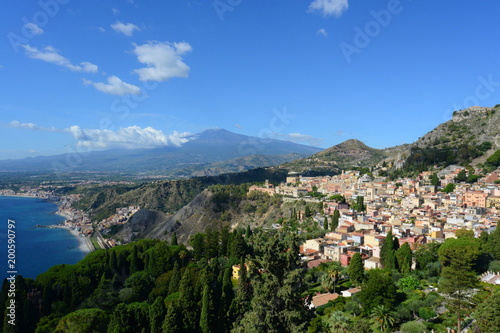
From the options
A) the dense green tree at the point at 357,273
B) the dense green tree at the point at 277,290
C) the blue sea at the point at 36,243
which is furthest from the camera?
the blue sea at the point at 36,243

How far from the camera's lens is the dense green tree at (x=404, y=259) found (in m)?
20.3

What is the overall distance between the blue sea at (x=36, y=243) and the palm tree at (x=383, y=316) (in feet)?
111

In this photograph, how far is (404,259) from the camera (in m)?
20.5

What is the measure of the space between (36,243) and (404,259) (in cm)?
4994

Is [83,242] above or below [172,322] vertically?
below

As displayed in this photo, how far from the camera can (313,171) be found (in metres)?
84.2

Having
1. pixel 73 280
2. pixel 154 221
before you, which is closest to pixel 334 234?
pixel 73 280

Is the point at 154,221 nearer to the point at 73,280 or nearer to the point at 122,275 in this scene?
the point at 122,275

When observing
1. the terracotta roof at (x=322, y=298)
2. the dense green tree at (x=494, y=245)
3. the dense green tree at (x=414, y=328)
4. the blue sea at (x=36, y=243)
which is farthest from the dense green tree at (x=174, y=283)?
the blue sea at (x=36, y=243)

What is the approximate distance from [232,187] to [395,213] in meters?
29.0

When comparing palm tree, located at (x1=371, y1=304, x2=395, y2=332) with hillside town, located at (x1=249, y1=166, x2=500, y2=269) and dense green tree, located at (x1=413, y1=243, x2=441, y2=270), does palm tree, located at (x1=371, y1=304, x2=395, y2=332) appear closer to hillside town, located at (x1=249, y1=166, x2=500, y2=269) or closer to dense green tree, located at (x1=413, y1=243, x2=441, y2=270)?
dense green tree, located at (x1=413, y1=243, x2=441, y2=270)

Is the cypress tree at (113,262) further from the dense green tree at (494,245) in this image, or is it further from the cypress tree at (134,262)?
the dense green tree at (494,245)

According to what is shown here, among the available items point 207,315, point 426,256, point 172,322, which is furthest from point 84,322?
point 426,256

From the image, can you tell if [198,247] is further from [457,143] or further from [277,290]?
[457,143]
